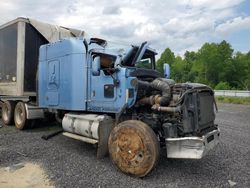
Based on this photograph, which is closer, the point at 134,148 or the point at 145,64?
the point at 134,148

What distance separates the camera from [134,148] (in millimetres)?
5352

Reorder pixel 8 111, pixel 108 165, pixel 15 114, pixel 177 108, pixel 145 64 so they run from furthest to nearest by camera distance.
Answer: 1. pixel 8 111
2. pixel 15 114
3. pixel 145 64
4. pixel 108 165
5. pixel 177 108

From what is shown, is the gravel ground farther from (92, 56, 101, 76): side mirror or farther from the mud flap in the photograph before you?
(92, 56, 101, 76): side mirror

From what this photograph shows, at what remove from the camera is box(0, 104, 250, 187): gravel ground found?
5090 mm

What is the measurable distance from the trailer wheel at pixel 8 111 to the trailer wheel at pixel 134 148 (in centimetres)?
610

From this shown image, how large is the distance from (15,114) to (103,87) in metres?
5.08

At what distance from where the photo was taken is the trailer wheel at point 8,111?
10453mm

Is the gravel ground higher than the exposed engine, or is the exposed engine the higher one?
the exposed engine

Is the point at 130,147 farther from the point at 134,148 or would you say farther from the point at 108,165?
the point at 108,165

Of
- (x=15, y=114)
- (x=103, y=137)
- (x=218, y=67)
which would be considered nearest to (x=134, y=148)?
(x=103, y=137)

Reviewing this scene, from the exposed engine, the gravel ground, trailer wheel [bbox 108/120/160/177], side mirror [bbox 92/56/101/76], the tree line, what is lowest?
the gravel ground

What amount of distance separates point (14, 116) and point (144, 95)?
603 centimetres

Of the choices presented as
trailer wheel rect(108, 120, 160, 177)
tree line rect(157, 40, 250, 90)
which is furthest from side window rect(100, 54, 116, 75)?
tree line rect(157, 40, 250, 90)

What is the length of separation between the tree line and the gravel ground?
59.5 metres
